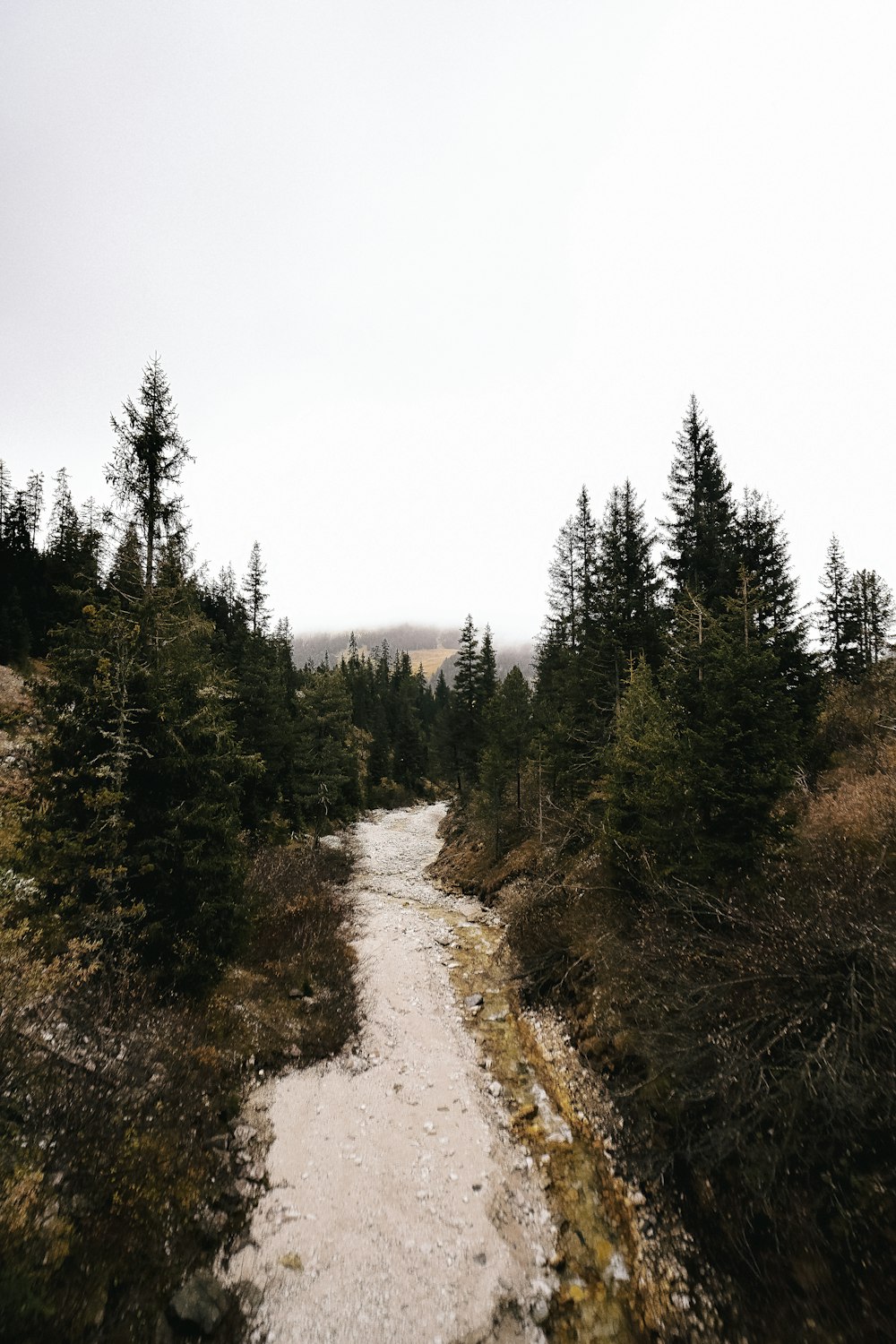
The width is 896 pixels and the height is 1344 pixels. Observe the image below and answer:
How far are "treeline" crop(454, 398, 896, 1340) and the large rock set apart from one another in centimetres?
611

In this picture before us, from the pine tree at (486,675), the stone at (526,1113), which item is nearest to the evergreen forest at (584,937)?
the stone at (526,1113)

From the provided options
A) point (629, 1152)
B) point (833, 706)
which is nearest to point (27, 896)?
point (629, 1152)

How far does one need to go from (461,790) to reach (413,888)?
20185 millimetres

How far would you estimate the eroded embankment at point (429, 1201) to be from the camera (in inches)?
246

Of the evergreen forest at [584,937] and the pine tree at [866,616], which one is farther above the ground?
the pine tree at [866,616]

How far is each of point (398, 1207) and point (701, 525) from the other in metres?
25.3

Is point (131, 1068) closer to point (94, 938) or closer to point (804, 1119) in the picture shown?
point (94, 938)

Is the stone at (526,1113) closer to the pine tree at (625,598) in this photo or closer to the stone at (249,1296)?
the stone at (249,1296)

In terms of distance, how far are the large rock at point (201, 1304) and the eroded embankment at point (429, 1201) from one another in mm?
470

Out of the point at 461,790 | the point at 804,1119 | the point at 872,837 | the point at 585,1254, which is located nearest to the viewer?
the point at 804,1119

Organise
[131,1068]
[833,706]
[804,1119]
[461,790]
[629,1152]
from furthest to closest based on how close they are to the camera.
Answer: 1. [461,790]
2. [833,706]
3. [629,1152]
4. [131,1068]
5. [804,1119]

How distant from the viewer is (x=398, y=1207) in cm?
770

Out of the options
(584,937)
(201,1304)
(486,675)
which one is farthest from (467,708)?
(201,1304)

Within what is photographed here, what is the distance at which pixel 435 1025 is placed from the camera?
1262cm
